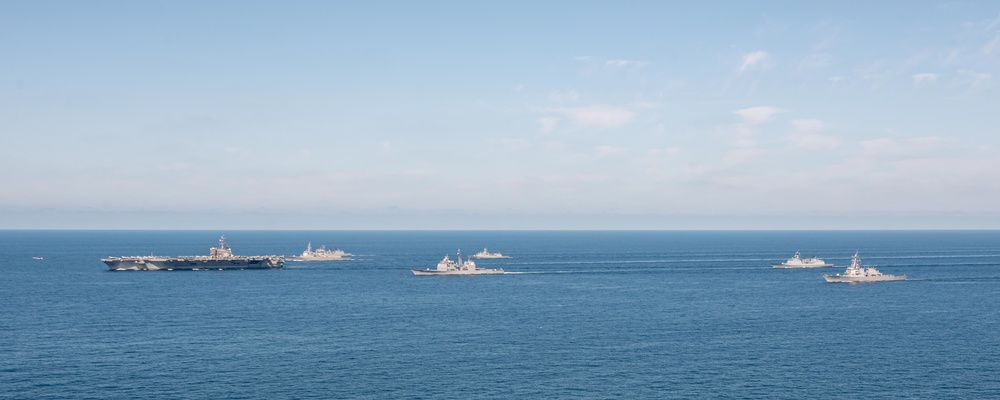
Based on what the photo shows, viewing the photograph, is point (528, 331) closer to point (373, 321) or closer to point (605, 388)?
point (373, 321)

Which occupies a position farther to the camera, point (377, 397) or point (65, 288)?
point (65, 288)

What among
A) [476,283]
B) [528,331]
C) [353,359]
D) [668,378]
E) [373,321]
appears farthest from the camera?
[476,283]

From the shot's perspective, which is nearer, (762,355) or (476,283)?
(762,355)

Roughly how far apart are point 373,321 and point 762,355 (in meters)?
58.8

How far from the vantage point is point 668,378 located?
8781 cm

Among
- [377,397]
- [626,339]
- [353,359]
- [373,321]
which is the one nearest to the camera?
[377,397]

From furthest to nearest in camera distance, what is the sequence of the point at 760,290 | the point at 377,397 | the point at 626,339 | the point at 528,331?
the point at 760,290
the point at 528,331
the point at 626,339
the point at 377,397

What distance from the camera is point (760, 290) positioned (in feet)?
585

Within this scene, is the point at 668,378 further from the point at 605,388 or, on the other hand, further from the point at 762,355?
the point at 762,355

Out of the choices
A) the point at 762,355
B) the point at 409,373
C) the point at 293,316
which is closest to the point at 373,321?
the point at 293,316

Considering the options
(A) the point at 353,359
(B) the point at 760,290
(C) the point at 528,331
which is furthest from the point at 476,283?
(A) the point at 353,359

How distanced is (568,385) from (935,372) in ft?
134

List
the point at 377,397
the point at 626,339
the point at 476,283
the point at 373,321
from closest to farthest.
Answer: the point at 377,397
the point at 626,339
the point at 373,321
the point at 476,283

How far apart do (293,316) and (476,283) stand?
234 ft
